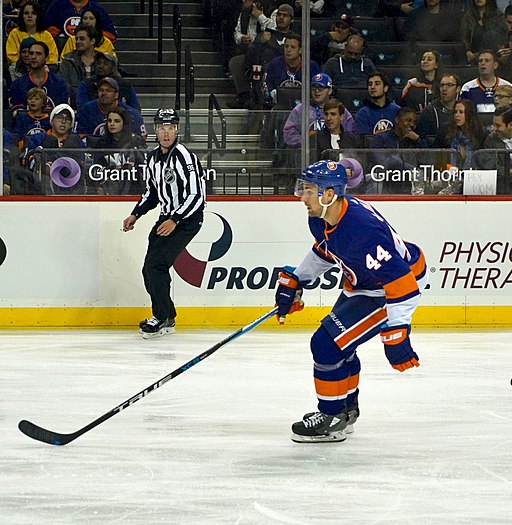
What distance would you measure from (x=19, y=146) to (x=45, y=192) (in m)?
0.33

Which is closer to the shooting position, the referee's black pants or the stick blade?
the stick blade

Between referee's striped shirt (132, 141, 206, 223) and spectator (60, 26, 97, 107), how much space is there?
800mm

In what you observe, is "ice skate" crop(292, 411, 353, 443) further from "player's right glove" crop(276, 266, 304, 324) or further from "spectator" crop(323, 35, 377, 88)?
"spectator" crop(323, 35, 377, 88)

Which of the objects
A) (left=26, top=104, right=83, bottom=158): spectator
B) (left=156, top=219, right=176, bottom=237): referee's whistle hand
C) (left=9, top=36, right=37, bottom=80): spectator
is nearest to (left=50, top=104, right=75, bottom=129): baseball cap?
(left=26, top=104, right=83, bottom=158): spectator

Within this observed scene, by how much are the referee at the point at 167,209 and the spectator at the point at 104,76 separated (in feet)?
1.32

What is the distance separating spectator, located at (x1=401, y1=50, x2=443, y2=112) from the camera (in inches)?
298

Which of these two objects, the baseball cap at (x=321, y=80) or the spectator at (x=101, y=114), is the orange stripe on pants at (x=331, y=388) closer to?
the spectator at (x=101, y=114)

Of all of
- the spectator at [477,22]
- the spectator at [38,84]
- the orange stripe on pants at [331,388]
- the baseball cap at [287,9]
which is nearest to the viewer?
the orange stripe on pants at [331,388]

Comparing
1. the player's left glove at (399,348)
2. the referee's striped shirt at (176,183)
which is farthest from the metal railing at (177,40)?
the player's left glove at (399,348)

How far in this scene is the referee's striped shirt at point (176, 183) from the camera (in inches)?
271

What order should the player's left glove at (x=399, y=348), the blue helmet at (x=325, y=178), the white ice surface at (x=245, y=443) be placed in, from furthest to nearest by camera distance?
the blue helmet at (x=325, y=178) < the player's left glove at (x=399, y=348) < the white ice surface at (x=245, y=443)

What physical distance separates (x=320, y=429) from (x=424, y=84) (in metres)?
4.07

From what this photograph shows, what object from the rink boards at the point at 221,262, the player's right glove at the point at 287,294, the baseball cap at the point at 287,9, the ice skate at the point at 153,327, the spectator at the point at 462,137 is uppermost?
the baseball cap at the point at 287,9

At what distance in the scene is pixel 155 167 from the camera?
274 inches
